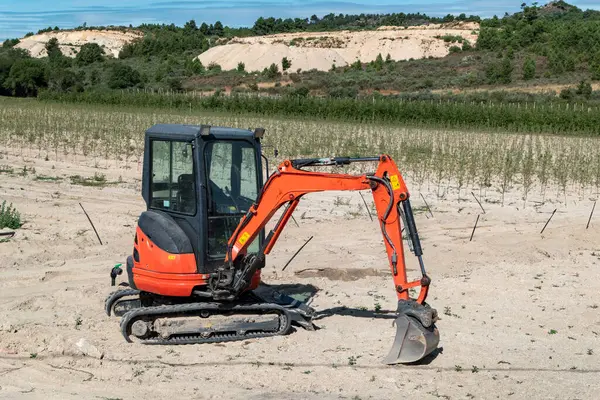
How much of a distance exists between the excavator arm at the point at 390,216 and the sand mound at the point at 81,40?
124 meters

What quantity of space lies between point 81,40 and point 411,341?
13485 centimetres

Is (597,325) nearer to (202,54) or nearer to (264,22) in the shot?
(202,54)

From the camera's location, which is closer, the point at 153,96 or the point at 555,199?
the point at 555,199

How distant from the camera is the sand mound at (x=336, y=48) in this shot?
9050 centimetres

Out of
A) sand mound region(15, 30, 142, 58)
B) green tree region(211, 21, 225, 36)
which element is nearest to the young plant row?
sand mound region(15, 30, 142, 58)

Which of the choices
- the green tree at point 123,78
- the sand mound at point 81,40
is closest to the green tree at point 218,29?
the sand mound at point 81,40

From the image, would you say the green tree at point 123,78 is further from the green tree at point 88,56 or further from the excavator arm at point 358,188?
the excavator arm at point 358,188

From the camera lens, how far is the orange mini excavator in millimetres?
9109

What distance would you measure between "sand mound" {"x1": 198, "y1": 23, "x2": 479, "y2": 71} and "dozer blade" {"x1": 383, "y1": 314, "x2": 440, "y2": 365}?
80523 mm

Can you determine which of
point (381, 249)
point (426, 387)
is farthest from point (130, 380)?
point (381, 249)

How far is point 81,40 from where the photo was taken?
136 meters

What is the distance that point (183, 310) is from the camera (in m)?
9.38

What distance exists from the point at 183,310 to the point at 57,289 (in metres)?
2.80

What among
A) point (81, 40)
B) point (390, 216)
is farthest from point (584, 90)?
point (81, 40)
